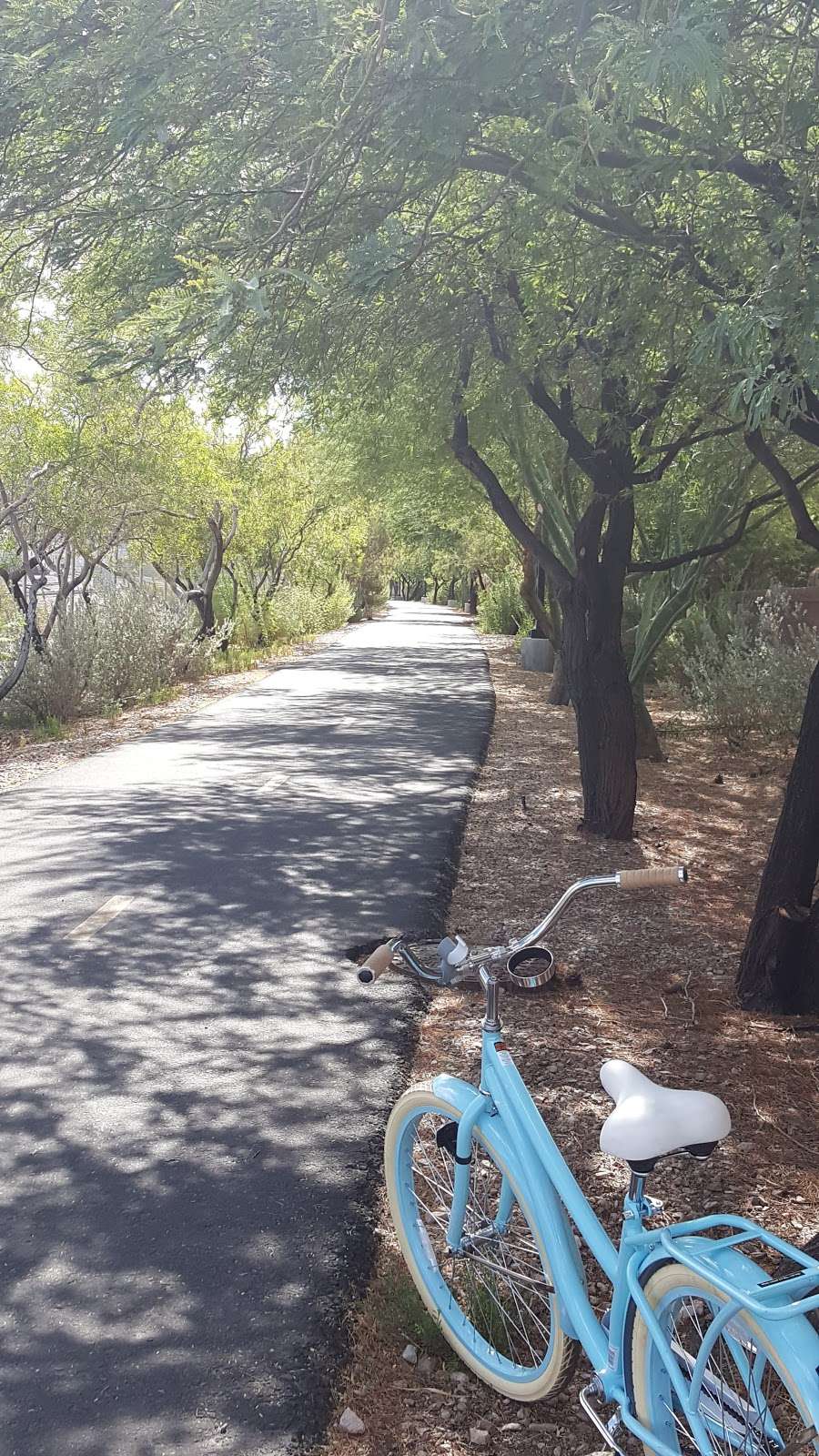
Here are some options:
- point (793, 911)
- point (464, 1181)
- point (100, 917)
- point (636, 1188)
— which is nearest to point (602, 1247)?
point (636, 1188)

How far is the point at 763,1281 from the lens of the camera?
2.22 m

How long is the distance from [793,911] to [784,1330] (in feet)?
13.8

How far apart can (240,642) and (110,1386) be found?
3386cm

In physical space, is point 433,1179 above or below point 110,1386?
above

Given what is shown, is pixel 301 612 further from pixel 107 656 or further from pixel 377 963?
pixel 377 963

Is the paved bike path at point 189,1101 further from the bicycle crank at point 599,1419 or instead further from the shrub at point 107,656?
the shrub at point 107,656

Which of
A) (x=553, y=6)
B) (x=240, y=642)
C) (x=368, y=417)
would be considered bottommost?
(x=240, y=642)

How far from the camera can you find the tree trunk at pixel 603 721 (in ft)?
34.0

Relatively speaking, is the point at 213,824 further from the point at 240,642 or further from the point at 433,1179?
the point at 240,642

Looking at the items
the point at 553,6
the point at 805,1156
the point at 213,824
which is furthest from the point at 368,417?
the point at 805,1156

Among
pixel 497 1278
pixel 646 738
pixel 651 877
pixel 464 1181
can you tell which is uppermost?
pixel 651 877

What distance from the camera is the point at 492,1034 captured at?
3.08 meters

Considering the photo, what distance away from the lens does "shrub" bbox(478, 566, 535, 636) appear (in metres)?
42.8

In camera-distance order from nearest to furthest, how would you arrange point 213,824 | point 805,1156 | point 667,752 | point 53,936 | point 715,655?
point 805,1156 → point 53,936 → point 213,824 → point 667,752 → point 715,655
